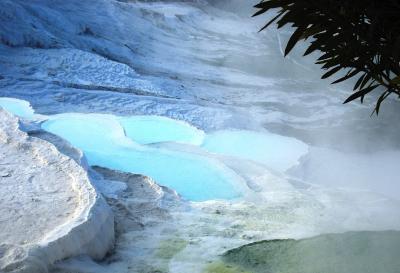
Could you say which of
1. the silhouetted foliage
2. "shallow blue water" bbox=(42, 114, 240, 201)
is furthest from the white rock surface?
the silhouetted foliage

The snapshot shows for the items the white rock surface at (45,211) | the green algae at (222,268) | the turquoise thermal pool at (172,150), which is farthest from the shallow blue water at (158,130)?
the green algae at (222,268)

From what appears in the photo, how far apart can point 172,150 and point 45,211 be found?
324 centimetres

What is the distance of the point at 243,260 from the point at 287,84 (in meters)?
8.04

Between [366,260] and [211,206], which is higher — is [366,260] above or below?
above

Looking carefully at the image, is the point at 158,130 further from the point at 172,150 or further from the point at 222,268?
the point at 222,268

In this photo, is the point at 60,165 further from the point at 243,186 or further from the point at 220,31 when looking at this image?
the point at 220,31

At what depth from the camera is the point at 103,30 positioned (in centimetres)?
1183

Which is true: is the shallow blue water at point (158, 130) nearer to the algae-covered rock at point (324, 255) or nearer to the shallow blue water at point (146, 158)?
the shallow blue water at point (146, 158)

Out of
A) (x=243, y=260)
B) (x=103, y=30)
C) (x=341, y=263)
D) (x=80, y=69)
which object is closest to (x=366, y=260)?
(x=341, y=263)

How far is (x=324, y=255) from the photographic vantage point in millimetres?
3562

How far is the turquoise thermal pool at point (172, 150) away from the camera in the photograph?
225 inches

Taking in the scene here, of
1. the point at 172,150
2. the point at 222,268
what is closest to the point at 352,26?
the point at 222,268

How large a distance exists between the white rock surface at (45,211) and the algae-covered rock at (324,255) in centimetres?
102

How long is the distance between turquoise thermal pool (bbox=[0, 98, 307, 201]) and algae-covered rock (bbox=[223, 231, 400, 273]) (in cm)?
157
